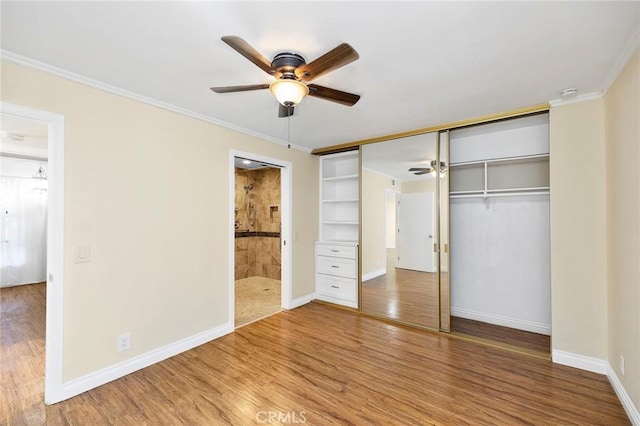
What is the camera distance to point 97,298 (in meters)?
2.33

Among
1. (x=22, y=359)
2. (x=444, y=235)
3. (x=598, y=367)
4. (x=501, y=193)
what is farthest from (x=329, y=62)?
(x=22, y=359)

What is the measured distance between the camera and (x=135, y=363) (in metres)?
2.53

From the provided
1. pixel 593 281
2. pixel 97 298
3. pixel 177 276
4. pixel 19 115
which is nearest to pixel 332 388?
pixel 177 276

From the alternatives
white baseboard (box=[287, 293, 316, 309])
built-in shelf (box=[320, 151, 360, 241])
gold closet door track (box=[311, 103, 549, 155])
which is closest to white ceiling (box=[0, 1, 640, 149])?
gold closet door track (box=[311, 103, 549, 155])

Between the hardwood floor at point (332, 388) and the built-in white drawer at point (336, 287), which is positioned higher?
the built-in white drawer at point (336, 287)

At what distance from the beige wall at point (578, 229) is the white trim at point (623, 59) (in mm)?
310

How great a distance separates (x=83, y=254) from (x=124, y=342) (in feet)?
2.88

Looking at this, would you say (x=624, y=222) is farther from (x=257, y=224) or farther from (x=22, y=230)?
(x=22, y=230)

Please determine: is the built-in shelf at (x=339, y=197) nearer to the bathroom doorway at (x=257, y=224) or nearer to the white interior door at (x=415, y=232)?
the white interior door at (x=415, y=232)

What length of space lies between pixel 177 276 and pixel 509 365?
3445mm

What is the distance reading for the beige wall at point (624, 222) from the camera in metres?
1.86

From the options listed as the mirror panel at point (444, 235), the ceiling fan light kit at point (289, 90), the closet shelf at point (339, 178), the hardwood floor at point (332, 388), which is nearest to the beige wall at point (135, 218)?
the hardwood floor at point (332, 388)

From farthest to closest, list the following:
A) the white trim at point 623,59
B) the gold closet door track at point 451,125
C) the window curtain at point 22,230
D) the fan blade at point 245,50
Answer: the window curtain at point 22,230
the gold closet door track at point 451,125
the white trim at point 623,59
the fan blade at point 245,50

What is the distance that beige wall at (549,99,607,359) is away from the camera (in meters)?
2.50
